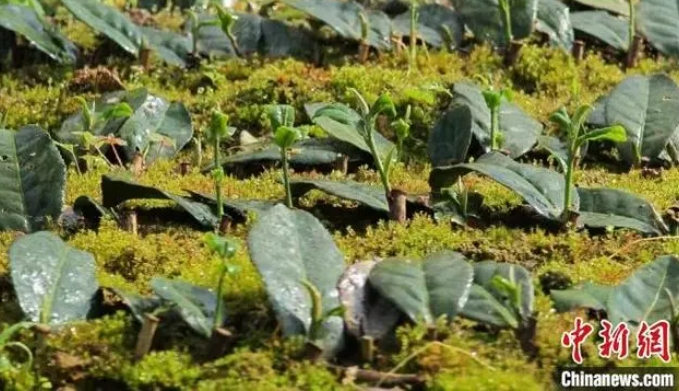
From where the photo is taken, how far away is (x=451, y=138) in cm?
386

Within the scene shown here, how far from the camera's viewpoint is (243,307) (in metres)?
2.97

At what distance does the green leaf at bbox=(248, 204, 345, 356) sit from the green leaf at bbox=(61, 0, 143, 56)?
5.92 ft

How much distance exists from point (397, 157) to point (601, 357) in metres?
1.17

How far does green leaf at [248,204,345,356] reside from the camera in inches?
112

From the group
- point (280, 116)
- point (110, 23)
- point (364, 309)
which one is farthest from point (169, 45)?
point (364, 309)

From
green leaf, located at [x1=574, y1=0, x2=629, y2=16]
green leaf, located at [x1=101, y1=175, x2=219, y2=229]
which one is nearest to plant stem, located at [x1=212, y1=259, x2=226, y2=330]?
green leaf, located at [x1=101, y1=175, x2=219, y2=229]

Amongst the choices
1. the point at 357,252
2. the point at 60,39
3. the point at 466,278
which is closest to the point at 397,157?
the point at 357,252

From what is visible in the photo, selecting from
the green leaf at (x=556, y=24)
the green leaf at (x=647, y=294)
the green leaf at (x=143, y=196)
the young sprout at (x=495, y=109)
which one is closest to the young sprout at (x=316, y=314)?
the green leaf at (x=647, y=294)

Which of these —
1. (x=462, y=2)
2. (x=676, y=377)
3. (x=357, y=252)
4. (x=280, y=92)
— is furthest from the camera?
(x=462, y=2)

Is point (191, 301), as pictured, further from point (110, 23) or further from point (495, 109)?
point (110, 23)

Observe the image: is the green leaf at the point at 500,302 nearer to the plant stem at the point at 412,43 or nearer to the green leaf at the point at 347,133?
the green leaf at the point at 347,133

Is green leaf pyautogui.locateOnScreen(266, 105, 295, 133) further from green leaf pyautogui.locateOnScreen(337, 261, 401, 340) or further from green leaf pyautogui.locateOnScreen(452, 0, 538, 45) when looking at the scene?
green leaf pyautogui.locateOnScreen(452, 0, 538, 45)

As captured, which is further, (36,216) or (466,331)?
(36,216)

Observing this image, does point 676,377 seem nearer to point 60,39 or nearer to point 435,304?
point 435,304
